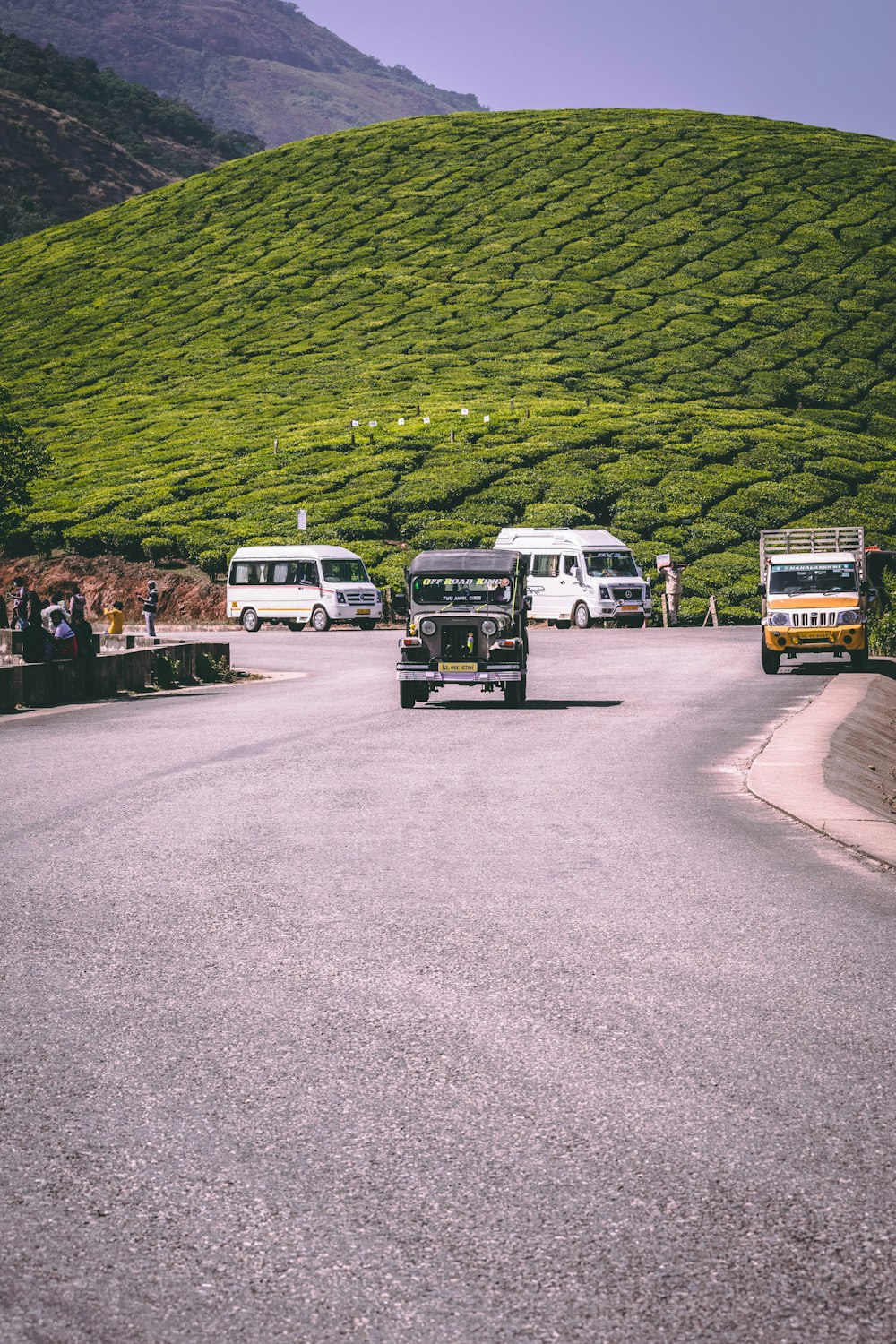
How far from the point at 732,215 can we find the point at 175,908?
97800 millimetres

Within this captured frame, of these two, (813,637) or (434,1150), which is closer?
(434,1150)

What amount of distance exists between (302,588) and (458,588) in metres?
24.9

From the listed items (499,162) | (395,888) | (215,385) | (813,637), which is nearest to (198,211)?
(499,162)

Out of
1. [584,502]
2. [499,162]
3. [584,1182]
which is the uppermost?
[499,162]

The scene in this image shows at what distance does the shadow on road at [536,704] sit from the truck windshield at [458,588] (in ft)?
4.91

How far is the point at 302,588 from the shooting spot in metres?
46.6

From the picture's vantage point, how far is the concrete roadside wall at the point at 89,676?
21.2m

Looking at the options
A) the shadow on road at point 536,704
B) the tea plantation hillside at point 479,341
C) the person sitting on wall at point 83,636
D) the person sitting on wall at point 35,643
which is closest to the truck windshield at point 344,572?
the tea plantation hillside at point 479,341

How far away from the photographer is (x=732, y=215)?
9856 centimetres

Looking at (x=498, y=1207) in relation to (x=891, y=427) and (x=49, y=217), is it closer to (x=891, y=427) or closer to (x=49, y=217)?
(x=891, y=427)

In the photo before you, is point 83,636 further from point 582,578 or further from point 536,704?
point 582,578

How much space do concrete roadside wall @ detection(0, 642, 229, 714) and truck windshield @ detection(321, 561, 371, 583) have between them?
17.7 metres

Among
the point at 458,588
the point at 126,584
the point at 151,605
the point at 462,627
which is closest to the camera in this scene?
the point at 462,627

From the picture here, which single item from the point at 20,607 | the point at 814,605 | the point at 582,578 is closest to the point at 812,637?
the point at 814,605
